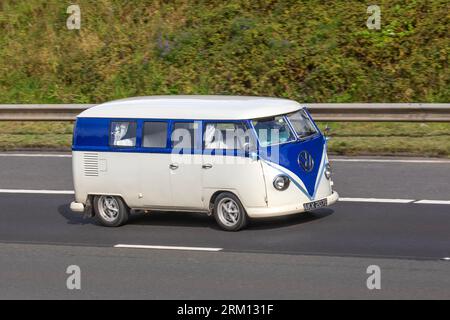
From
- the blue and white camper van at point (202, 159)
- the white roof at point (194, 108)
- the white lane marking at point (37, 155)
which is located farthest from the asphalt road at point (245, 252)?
the white lane marking at point (37, 155)

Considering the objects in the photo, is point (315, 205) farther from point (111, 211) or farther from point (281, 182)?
point (111, 211)

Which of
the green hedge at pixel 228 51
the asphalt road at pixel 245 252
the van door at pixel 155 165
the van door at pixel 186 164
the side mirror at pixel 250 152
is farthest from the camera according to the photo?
the green hedge at pixel 228 51

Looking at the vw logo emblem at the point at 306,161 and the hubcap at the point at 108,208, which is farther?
the hubcap at the point at 108,208

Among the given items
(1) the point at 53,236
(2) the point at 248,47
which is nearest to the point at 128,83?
(2) the point at 248,47

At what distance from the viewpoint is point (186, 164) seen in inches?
536

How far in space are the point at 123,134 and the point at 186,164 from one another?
→ 1108 millimetres

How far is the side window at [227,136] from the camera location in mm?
13359

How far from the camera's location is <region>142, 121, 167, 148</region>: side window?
45.2 feet

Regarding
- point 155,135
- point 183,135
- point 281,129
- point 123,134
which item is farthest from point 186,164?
point 281,129

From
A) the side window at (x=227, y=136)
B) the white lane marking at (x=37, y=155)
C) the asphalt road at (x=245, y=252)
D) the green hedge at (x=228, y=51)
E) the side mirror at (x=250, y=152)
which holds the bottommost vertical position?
the asphalt road at (x=245, y=252)

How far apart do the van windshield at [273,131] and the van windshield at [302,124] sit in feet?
0.51

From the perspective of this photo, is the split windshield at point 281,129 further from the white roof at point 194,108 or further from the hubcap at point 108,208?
the hubcap at point 108,208

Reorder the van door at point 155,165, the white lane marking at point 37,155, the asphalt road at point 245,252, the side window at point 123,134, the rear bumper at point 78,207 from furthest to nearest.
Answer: the white lane marking at point 37,155
the rear bumper at point 78,207
the side window at point 123,134
the van door at point 155,165
the asphalt road at point 245,252

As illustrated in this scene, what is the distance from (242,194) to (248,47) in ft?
40.3
